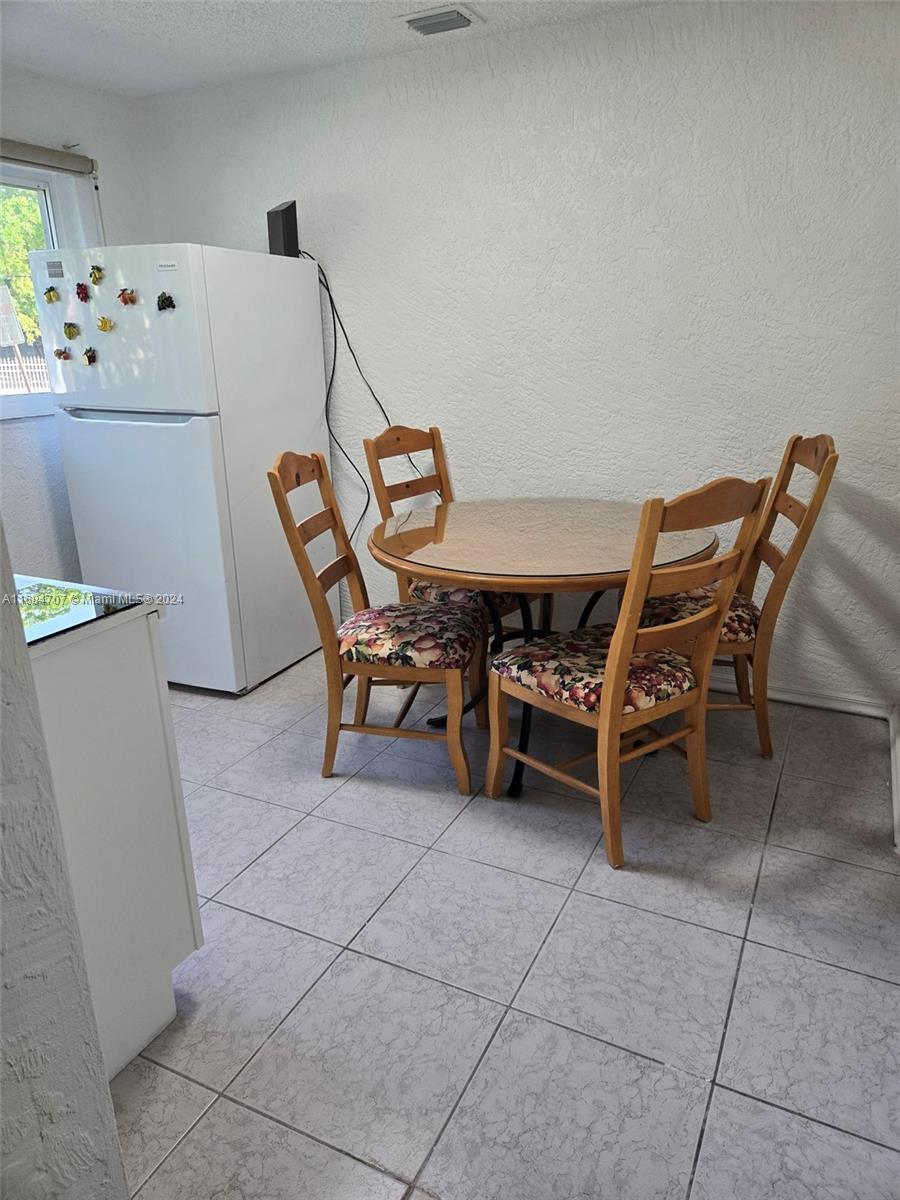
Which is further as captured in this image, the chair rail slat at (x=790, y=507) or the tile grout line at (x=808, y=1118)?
the chair rail slat at (x=790, y=507)

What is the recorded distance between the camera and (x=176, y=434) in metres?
2.75

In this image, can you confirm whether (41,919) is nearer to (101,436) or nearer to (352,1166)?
(352,1166)

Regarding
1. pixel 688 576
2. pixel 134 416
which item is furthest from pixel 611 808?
pixel 134 416

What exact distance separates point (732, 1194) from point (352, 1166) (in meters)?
0.58

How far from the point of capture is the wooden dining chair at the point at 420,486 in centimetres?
273

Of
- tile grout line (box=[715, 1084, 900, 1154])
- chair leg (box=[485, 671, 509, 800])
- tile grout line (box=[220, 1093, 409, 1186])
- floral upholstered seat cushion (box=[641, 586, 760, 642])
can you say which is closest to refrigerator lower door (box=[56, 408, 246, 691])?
chair leg (box=[485, 671, 509, 800])

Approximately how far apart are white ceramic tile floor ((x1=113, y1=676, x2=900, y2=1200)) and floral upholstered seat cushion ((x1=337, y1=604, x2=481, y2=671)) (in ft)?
1.29

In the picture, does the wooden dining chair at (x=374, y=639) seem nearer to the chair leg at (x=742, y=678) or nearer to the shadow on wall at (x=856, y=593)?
the chair leg at (x=742, y=678)

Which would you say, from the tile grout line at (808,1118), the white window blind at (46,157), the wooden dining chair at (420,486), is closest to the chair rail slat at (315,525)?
the wooden dining chair at (420,486)

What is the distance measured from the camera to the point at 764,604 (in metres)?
2.35

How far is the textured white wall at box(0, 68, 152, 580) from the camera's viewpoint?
9.59 feet

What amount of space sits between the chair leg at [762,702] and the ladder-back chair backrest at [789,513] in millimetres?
106

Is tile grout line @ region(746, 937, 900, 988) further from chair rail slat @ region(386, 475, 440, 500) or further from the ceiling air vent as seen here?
the ceiling air vent

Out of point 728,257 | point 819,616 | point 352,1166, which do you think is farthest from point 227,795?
point 728,257
